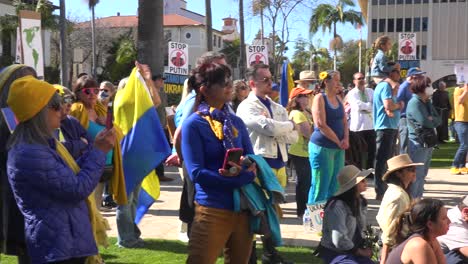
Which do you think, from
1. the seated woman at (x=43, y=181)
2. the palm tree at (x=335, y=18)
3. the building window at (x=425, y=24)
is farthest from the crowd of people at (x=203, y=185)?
the building window at (x=425, y=24)

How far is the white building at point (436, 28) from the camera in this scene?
6581 cm

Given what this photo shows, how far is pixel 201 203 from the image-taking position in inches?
153

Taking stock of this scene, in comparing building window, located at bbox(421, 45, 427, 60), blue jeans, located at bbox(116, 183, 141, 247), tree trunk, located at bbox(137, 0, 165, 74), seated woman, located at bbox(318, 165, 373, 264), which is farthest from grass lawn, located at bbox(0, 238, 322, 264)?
building window, located at bbox(421, 45, 427, 60)

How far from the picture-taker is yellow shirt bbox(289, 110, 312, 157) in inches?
313

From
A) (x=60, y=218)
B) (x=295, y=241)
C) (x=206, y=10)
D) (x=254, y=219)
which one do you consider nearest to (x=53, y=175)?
(x=60, y=218)

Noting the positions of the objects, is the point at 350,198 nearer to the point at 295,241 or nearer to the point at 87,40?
the point at 295,241

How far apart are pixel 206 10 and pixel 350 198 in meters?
16.4

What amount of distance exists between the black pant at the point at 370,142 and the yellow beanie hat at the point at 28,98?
26.9 ft

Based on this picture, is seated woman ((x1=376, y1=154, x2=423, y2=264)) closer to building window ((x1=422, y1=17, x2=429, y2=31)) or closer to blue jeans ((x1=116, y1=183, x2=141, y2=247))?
blue jeans ((x1=116, y1=183, x2=141, y2=247))

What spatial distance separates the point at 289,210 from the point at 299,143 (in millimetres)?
1097

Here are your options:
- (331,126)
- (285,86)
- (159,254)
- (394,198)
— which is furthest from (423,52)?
(394,198)

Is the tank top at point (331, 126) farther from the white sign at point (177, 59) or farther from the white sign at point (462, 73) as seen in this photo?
the white sign at point (462, 73)

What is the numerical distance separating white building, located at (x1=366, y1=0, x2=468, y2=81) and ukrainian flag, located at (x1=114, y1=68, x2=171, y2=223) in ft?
206

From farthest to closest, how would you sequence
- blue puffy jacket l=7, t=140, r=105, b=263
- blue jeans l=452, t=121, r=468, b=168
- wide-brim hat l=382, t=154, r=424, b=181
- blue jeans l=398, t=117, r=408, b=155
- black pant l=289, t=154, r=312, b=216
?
blue jeans l=452, t=121, r=468, b=168
blue jeans l=398, t=117, r=408, b=155
black pant l=289, t=154, r=312, b=216
wide-brim hat l=382, t=154, r=424, b=181
blue puffy jacket l=7, t=140, r=105, b=263
